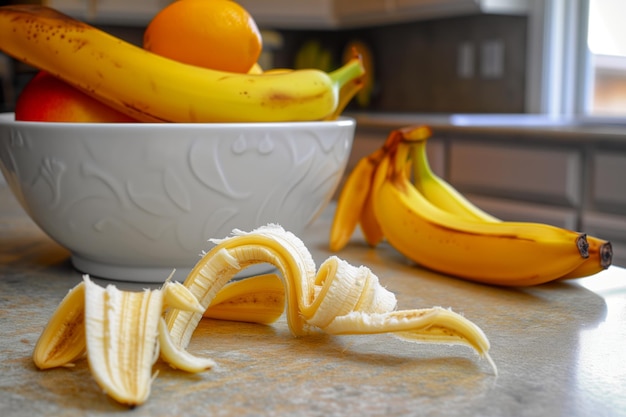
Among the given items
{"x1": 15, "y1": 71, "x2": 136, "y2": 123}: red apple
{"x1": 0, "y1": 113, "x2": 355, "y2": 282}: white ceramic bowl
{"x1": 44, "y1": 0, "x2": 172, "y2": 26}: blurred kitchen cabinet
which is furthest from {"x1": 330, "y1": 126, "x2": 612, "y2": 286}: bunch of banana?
{"x1": 44, "y1": 0, "x2": 172, "y2": 26}: blurred kitchen cabinet

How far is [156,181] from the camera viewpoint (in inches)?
22.5

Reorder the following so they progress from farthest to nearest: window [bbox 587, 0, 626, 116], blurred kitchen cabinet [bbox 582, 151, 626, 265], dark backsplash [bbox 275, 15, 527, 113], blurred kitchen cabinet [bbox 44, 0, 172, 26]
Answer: blurred kitchen cabinet [bbox 44, 0, 172, 26] < dark backsplash [bbox 275, 15, 527, 113] < window [bbox 587, 0, 626, 116] < blurred kitchen cabinet [bbox 582, 151, 626, 265]

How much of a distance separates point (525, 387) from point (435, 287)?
244 millimetres

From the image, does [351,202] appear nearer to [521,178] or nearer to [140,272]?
[140,272]

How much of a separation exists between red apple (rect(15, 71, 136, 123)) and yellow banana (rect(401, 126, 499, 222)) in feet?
0.98

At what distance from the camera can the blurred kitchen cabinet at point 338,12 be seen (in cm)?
307

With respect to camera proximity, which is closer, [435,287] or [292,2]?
Result: [435,287]

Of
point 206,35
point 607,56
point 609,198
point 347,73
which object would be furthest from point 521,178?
point 206,35

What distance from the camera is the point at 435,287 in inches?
24.8

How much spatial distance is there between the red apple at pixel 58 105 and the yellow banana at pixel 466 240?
28 cm

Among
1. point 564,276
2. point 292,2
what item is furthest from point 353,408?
point 292,2

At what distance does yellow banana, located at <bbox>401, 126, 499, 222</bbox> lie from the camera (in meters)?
0.76

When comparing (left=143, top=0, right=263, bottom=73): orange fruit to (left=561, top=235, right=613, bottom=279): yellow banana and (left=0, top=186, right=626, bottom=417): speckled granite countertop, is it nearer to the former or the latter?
(left=0, top=186, right=626, bottom=417): speckled granite countertop

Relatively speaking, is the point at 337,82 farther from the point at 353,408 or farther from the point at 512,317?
the point at 353,408
